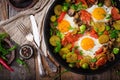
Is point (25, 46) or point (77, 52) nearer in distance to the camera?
point (77, 52)

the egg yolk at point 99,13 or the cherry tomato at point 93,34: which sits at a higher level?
the egg yolk at point 99,13

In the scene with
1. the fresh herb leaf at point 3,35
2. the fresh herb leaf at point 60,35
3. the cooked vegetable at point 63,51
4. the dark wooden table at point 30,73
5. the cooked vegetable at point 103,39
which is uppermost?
the fresh herb leaf at point 3,35

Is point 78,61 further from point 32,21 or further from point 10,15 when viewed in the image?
point 10,15

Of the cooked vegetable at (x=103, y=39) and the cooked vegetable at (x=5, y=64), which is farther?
the cooked vegetable at (x=5, y=64)

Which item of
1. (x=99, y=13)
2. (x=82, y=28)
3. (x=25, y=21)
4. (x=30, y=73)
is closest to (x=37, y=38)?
(x=25, y=21)

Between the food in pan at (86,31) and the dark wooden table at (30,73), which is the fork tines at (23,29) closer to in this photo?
the dark wooden table at (30,73)

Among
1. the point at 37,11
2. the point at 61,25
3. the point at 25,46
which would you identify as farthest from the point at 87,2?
the point at 25,46

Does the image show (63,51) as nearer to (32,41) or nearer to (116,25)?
(32,41)

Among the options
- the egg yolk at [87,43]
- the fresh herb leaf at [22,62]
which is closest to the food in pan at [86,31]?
the egg yolk at [87,43]

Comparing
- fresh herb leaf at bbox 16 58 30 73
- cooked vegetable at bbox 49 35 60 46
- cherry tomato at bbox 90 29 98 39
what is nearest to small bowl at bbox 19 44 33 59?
fresh herb leaf at bbox 16 58 30 73
